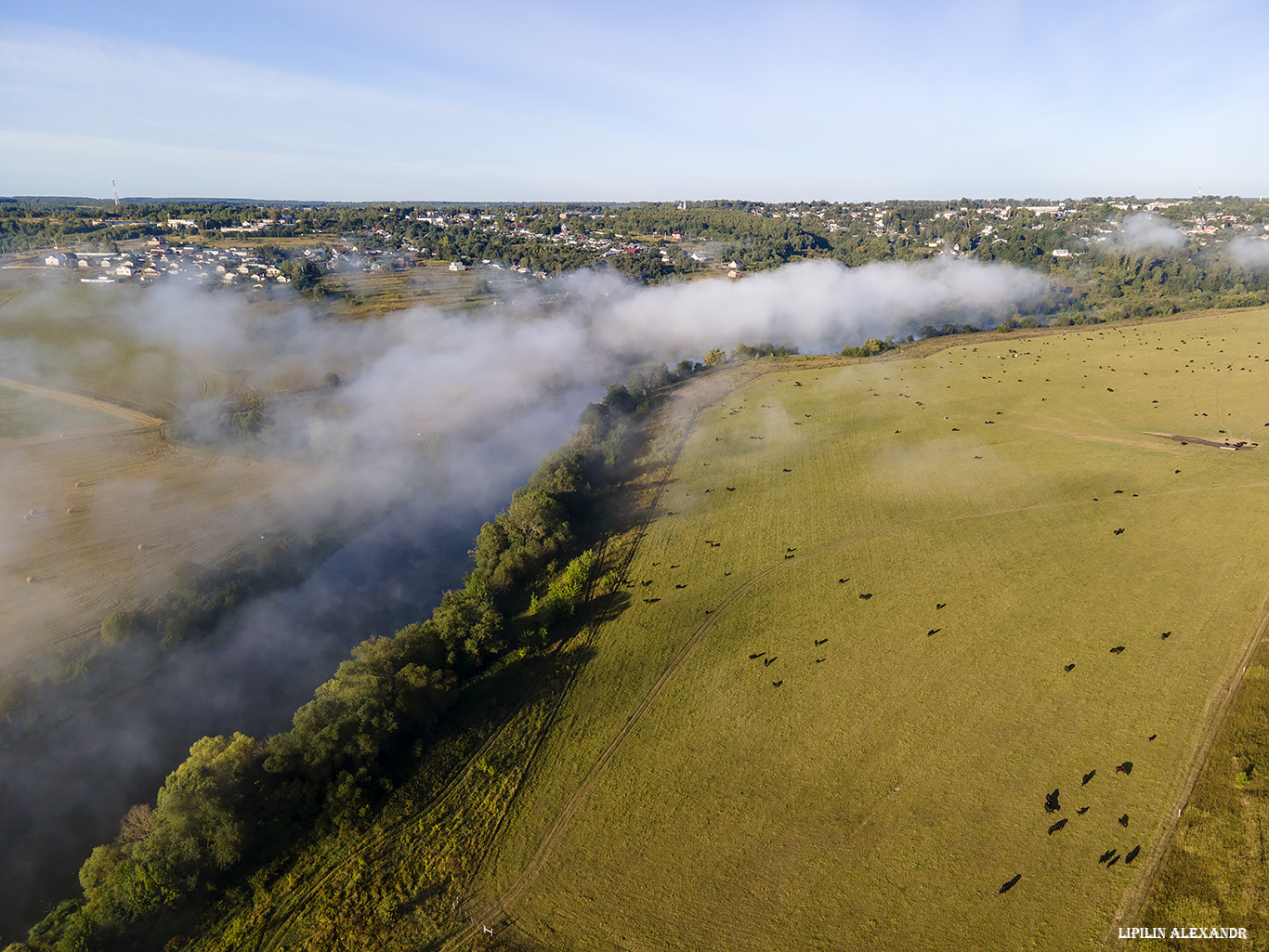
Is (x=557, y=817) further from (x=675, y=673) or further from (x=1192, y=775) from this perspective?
(x=1192, y=775)

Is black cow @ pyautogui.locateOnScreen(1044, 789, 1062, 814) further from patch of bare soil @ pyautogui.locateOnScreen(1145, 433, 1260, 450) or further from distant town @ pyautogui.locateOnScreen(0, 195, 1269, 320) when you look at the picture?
distant town @ pyautogui.locateOnScreen(0, 195, 1269, 320)

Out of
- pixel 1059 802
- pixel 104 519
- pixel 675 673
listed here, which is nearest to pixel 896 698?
pixel 1059 802

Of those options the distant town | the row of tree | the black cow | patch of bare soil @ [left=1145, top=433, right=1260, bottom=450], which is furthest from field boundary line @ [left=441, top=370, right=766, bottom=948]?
the distant town

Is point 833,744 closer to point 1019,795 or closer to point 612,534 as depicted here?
point 1019,795

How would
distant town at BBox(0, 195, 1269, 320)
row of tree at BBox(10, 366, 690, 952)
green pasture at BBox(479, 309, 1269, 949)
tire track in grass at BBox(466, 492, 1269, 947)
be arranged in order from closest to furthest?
green pasture at BBox(479, 309, 1269, 949) → row of tree at BBox(10, 366, 690, 952) → tire track in grass at BBox(466, 492, 1269, 947) → distant town at BBox(0, 195, 1269, 320)

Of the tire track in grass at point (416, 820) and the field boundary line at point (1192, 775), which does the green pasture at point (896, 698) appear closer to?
the field boundary line at point (1192, 775)

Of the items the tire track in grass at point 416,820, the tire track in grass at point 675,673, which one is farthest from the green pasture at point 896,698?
the tire track in grass at point 416,820
